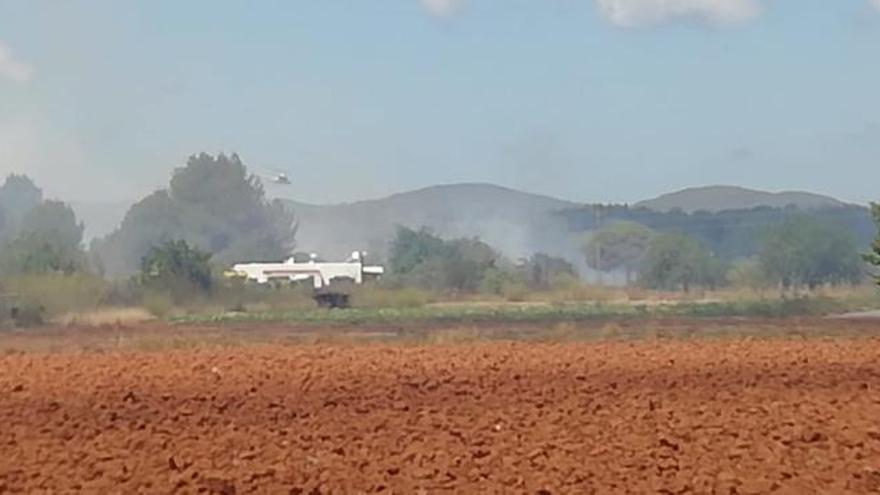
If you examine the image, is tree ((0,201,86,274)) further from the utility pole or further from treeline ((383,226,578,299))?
the utility pole

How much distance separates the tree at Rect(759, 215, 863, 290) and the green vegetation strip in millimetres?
33482

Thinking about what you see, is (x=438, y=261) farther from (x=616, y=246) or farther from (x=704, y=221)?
(x=704, y=221)

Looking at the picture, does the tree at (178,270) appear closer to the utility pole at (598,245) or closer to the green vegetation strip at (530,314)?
the green vegetation strip at (530,314)

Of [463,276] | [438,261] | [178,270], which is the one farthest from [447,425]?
[438,261]

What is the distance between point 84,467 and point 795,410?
27.4 ft

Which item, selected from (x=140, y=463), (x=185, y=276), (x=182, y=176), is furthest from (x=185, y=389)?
(x=182, y=176)

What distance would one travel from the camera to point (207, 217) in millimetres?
157625

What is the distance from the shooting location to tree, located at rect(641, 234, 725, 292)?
108m

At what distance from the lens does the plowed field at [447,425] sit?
13.0 m

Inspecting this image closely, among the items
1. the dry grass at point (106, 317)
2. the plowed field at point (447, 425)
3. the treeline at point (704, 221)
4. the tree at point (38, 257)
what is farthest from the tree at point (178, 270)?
the treeline at point (704, 221)

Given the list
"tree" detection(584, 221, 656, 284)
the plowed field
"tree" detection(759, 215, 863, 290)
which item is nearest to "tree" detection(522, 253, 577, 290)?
"tree" detection(759, 215, 863, 290)

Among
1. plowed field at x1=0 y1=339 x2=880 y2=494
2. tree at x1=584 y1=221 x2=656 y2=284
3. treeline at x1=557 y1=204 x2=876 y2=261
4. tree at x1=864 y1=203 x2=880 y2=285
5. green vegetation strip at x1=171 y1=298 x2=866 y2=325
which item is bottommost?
plowed field at x1=0 y1=339 x2=880 y2=494

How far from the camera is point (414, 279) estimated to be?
93.6 m

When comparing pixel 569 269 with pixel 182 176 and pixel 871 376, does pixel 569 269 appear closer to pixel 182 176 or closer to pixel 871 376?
pixel 182 176
